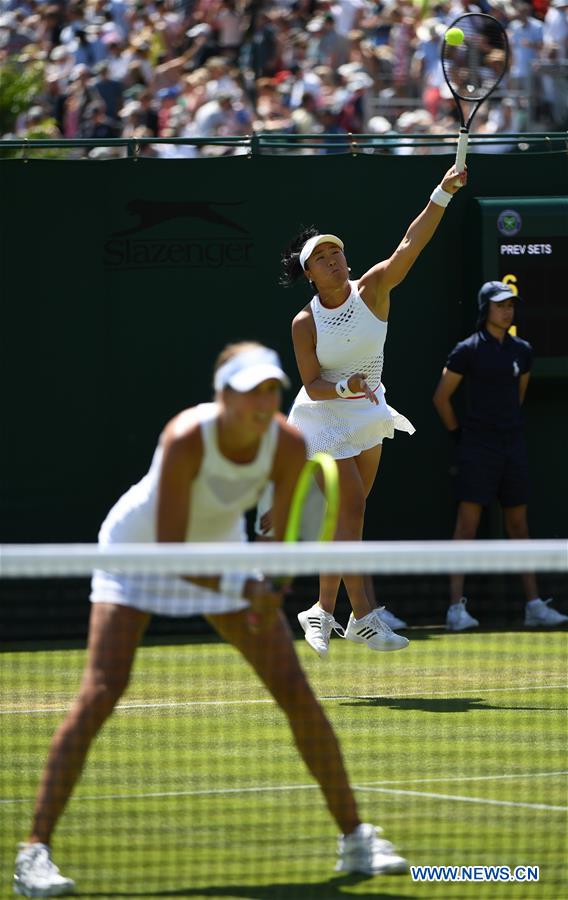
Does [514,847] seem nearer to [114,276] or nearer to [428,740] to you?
[428,740]

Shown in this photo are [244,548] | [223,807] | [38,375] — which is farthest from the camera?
[38,375]

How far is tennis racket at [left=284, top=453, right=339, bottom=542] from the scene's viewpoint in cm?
455

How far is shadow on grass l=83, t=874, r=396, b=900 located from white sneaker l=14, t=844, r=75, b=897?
Result: 57 millimetres

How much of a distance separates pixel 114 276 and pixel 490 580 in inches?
130

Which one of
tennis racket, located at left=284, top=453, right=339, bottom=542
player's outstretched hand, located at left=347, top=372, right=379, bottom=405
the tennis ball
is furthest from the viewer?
the tennis ball

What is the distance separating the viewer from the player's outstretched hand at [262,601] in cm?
451

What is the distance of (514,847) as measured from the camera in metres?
4.85

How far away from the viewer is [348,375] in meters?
8.35

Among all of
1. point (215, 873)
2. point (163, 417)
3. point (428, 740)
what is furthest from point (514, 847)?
point (163, 417)

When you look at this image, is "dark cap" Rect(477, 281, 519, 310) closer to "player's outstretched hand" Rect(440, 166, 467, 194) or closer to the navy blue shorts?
the navy blue shorts

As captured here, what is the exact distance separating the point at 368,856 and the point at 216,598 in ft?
2.71

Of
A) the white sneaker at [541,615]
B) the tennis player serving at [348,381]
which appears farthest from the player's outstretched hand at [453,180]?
the white sneaker at [541,615]

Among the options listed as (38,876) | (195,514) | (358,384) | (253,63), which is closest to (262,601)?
(195,514)

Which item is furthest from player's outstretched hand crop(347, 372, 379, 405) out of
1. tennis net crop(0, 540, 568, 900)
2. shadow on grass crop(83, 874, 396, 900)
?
shadow on grass crop(83, 874, 396, 900)
